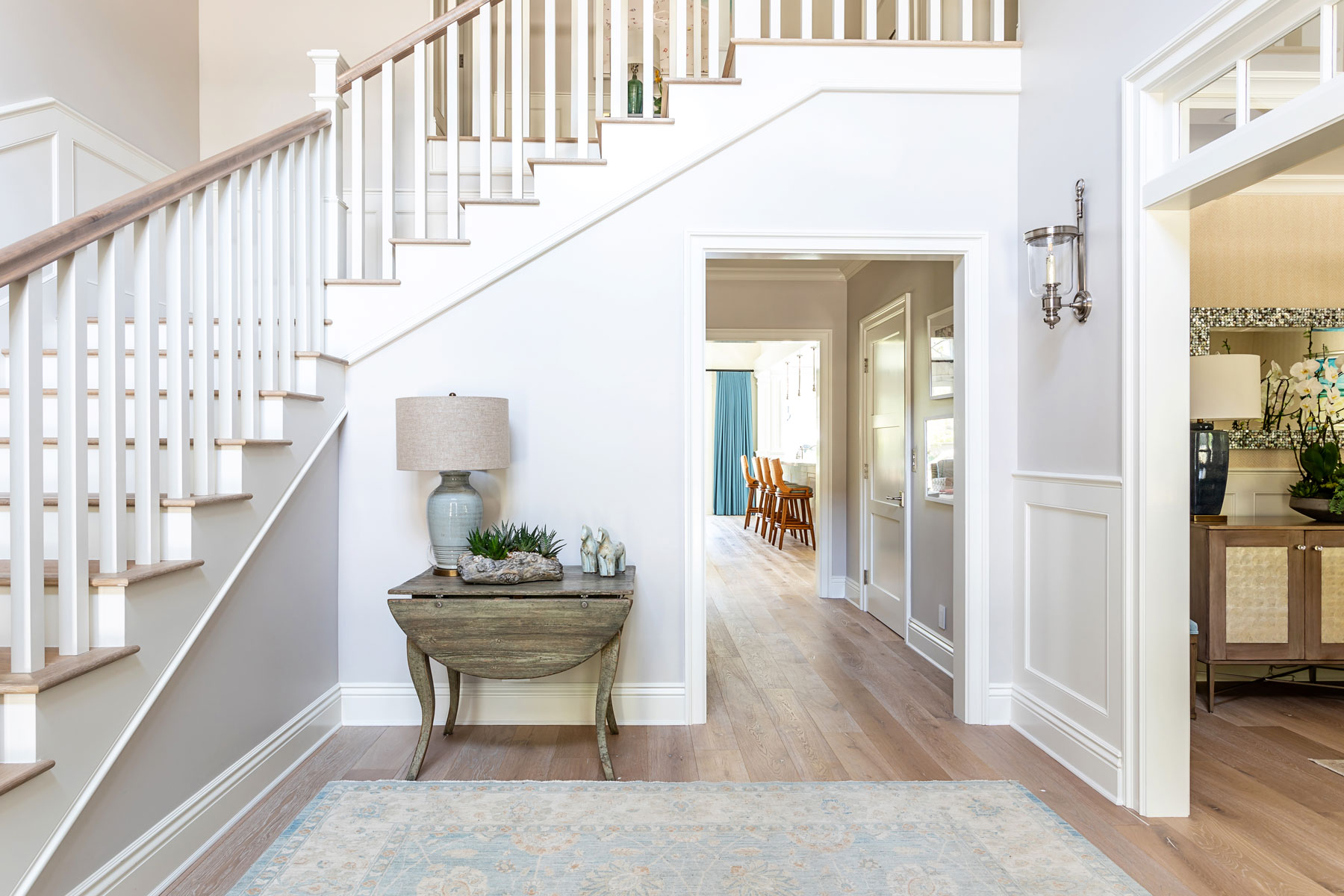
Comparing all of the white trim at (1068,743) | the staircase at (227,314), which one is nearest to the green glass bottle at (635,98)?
the staircase at (227,314)

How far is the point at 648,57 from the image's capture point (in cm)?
268

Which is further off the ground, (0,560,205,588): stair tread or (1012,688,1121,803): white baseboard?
(0,560,205,588): stair tread

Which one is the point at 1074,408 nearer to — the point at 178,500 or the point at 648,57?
the point at 648,57

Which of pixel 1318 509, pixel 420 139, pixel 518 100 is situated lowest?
pixel 1318 509

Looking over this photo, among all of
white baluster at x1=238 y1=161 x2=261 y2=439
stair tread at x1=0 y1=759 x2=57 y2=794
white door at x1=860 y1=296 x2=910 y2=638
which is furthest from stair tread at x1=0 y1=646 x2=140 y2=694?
white door at x1=860 y1=296 x2=910 y2=638

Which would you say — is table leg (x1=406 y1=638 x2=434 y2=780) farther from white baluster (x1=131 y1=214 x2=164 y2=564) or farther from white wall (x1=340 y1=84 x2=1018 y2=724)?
white baluster (x1=131 y1=214 x2=164 y2=564)

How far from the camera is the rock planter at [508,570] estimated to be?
8.05 feet

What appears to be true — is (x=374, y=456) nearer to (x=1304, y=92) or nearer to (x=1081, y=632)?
(x=1081, y=632)

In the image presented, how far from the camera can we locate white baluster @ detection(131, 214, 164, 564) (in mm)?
1724

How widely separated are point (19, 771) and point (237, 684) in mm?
813

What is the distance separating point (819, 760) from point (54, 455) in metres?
2.49

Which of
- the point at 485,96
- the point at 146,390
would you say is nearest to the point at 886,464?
the point at 485,96

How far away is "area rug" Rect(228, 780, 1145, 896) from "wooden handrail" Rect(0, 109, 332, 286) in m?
1.44

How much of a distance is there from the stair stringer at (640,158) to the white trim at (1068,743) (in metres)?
2.30
